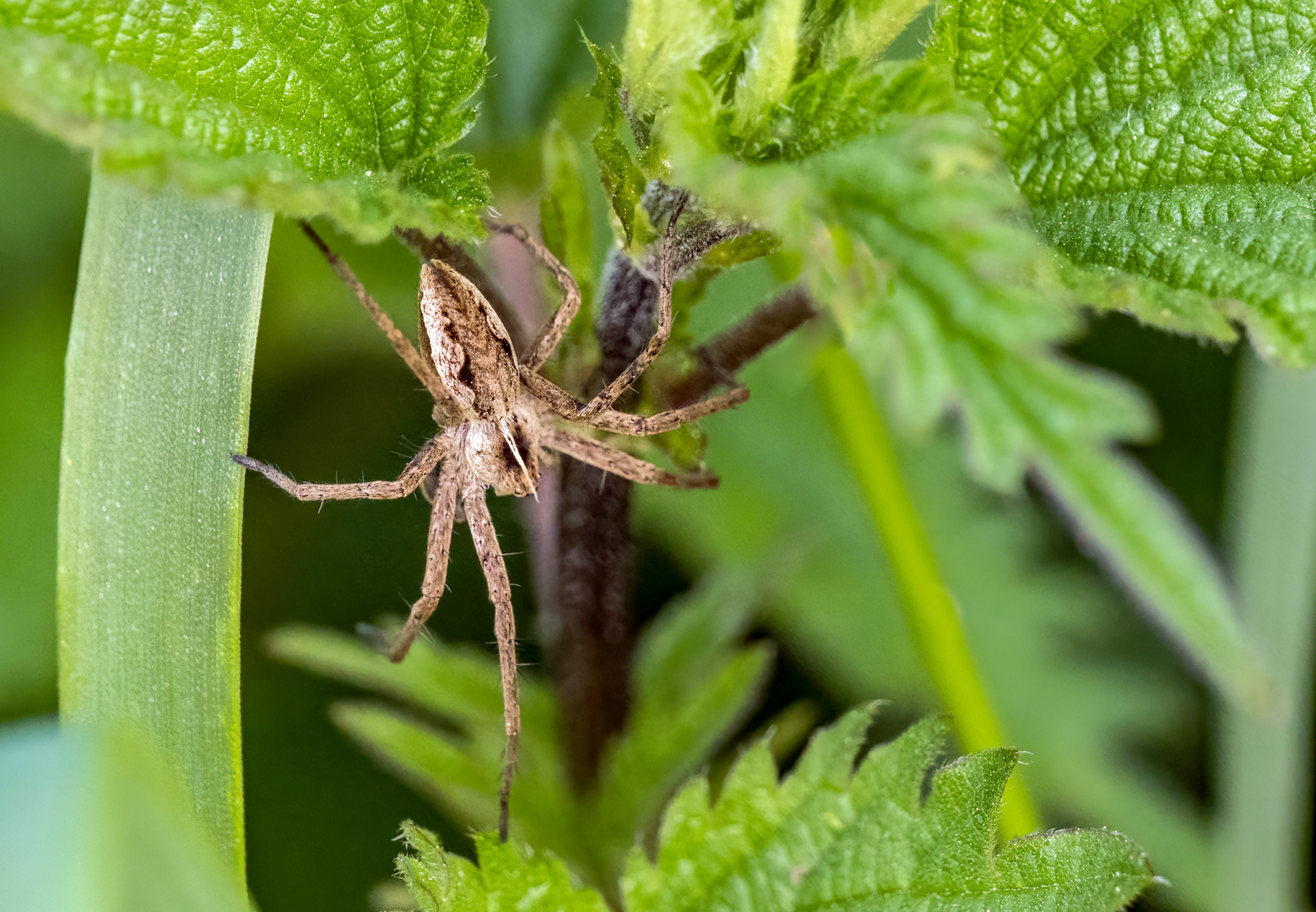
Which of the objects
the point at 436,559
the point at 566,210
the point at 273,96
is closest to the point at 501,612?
the point at 436,559

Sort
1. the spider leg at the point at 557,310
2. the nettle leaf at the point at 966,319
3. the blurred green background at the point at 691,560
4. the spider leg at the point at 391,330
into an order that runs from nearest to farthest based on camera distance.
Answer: the nettle leaf at the point at 966,319
the spider leg at the point at 557,310
the spider leg at the point at 391,330
the blurred green background at the point at 691,560

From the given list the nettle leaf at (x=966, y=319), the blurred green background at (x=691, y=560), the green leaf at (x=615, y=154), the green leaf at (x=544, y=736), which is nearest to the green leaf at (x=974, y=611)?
the blurred green background at (x=691, y=560)

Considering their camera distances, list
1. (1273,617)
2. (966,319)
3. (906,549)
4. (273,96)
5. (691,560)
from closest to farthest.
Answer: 1. (966,319)
2. (273,96)
3. (906,549)
4. (1273,617)
5. (691,560)

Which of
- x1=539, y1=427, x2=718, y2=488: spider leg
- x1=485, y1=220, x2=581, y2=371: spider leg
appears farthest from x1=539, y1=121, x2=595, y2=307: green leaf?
x1=539, y1=427, x2=718, y2=488: spider leg

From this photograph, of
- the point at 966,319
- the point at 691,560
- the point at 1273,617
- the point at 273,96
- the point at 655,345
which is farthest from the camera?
the point at 691,560

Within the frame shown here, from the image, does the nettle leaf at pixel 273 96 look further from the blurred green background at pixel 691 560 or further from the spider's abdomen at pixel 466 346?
the blurred green background at pixel 691 560

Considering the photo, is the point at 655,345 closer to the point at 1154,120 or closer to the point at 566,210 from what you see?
the point at 566,210

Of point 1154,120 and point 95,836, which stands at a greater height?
point 1154,120
